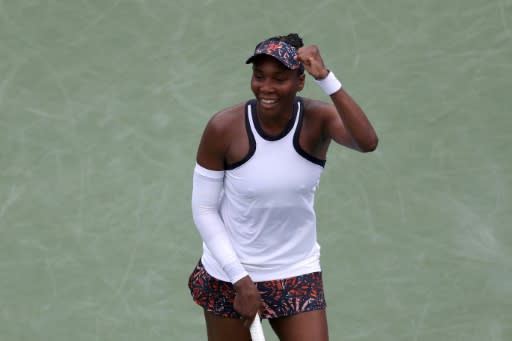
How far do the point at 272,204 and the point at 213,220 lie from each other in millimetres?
229

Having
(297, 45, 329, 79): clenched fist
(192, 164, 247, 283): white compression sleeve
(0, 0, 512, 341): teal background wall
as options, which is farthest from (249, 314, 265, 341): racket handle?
(0, 0, 512, 341): teal background wall

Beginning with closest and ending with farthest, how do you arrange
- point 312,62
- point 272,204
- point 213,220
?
point 312,62
point 272,204
point 213,220

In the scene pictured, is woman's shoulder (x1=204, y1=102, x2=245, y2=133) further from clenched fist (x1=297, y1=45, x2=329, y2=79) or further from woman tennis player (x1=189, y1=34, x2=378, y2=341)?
clenched fist (x1=297, y1=45, x2=329, y2=79)

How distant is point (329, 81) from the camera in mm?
3906

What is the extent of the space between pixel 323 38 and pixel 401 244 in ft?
3.72

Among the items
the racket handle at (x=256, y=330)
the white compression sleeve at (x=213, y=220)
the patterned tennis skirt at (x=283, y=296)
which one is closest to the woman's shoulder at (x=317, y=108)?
the white compression sleeve at (x=213, y=220)

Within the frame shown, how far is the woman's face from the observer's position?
159 inches

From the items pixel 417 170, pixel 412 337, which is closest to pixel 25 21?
pixel 417 170

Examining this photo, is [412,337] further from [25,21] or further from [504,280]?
[25,21]

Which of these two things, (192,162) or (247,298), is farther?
(192,162)

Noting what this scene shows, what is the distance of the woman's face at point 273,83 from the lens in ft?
13.3

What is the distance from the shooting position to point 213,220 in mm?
4277

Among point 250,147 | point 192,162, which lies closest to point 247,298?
point 250,147

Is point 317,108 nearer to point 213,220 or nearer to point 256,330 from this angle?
point 213,220
